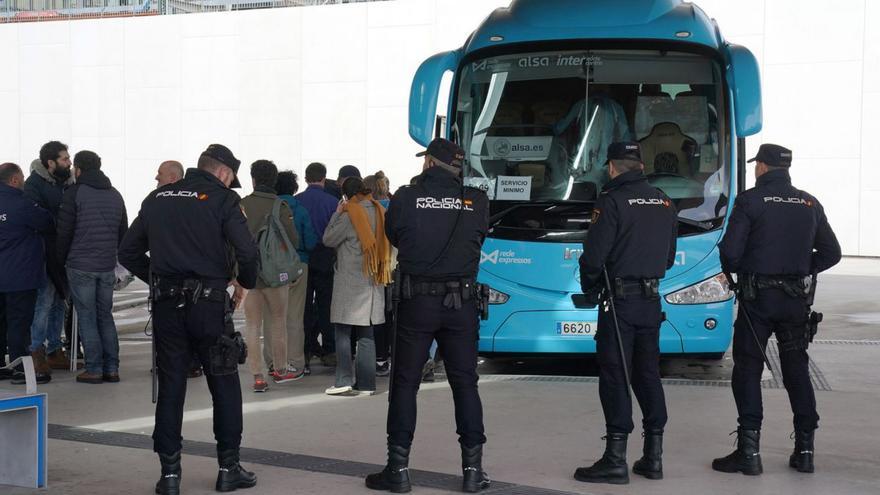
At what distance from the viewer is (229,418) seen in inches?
247

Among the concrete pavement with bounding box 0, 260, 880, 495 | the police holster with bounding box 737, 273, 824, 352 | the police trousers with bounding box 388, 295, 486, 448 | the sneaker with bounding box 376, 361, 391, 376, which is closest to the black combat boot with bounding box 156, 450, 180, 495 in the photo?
the concrete pavement with bounding box 0, 260, 880, 495

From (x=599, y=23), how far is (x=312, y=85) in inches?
685

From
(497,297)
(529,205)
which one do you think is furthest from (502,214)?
(497,297)

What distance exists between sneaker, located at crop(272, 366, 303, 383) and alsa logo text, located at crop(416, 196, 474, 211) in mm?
3944

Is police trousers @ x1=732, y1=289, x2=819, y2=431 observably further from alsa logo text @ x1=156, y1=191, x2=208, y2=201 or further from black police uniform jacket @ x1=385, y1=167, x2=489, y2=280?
alsa logo text @ x1=156, y1=191, x2=208, y2=201

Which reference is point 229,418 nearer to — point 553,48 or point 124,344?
point 553,48

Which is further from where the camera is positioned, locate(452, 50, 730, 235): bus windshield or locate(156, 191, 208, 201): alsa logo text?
locate(452, 50, 730, 235): bus windshield

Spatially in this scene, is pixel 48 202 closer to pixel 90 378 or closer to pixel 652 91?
pixel 90 378

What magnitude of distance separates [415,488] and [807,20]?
19.5 metres

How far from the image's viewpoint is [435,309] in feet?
20.8

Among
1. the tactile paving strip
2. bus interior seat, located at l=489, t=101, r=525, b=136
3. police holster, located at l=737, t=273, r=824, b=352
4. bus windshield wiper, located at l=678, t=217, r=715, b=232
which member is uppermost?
bus interior seat, located at l=489, t=101, r=525, b=136

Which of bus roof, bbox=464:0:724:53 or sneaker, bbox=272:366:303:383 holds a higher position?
bus roof, bbox=464:0:724:53

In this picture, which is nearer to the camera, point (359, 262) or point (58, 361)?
point (359, 262)

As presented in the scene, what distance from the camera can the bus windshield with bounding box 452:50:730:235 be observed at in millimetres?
10008
